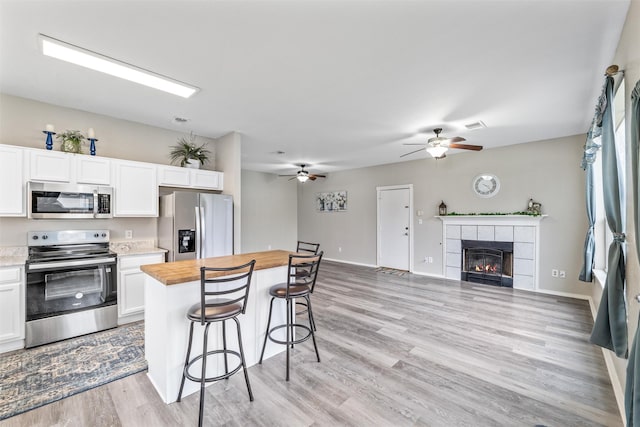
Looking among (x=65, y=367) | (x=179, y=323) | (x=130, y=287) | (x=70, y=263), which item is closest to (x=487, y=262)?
(x=179, y=323)

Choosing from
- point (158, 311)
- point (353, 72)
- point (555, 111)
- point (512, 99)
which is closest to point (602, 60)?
point (512, 99)

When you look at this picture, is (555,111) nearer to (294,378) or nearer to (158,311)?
(294,378)

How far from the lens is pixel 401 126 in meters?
4.00

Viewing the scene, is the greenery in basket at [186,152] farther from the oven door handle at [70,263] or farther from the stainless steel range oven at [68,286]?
the oven door handle at [70,263]

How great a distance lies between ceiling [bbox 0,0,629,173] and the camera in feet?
5.83

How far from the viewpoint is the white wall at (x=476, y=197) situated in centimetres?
454

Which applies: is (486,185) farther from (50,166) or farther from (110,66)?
(50,166)

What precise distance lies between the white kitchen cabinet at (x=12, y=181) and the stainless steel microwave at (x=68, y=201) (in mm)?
73

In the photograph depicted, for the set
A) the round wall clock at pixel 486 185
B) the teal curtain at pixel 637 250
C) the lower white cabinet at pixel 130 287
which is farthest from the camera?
the round wall clock at pixel 486 185

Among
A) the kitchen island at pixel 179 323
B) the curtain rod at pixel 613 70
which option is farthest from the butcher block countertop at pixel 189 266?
the curtain rod at pixel 613 70

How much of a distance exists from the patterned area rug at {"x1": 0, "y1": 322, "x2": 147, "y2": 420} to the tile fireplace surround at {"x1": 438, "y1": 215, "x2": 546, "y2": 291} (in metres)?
5.53

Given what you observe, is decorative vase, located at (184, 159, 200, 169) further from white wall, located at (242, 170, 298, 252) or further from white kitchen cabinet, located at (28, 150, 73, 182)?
white wall, located at (242, 170, 298, 252)

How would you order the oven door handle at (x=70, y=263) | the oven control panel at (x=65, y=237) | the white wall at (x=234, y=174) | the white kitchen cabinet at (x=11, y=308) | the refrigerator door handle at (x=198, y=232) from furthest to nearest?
1. the white wall at (x=234, y=174)
2. the refrigerator door handle at (x=198, y=232)
3. the oven control panel at (x=65, y=237)
4. the oven door handle at (x=70, y=263)
5. the white kitchen cabinet at (x=11, y=308)

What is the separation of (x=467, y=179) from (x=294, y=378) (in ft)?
16.8
